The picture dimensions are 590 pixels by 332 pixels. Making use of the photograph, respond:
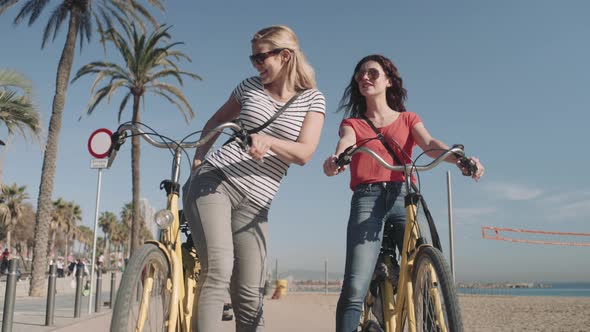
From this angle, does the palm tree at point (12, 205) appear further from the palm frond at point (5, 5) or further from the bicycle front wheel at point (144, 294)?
the bicycle front wheel at point (144, 294)

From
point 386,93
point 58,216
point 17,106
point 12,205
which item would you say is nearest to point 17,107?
point 17,106

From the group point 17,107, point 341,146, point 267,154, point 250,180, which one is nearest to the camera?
point 250,180

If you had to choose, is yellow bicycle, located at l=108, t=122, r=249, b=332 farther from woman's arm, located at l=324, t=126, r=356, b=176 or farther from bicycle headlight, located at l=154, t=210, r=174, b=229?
woman's arm, located at l=324, t=126, r=356, b=176

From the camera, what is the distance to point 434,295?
278 cm

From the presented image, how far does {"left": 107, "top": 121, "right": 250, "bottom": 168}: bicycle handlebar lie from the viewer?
9.05 feet

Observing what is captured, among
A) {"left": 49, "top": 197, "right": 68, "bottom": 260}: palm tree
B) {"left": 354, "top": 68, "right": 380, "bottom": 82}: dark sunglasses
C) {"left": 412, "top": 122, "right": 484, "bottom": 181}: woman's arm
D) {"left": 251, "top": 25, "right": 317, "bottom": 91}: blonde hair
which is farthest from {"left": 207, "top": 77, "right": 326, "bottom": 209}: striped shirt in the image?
{"left": 49, "top": 197, "right": 68, "bottom": 260}: palm tree

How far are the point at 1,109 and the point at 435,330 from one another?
674 inches

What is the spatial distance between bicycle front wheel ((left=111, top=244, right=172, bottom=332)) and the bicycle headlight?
0.43 feet

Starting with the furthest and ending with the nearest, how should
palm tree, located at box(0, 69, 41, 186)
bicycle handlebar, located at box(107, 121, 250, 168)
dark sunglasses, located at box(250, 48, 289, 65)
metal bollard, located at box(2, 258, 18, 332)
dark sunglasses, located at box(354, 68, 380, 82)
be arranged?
1. palm tree, located at box(0, 69, 41, 186)
2. metal bollard, located at box(2, 258, 18, 332)
3. dark sunglasses, located at box(354, 68, 380, 82)
4. dark sunglasses, located at box(250, 48, 289, 65)
5. bicycle handlebar, located at box(107, 121, 250, 168)

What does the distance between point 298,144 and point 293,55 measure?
65 centimetres

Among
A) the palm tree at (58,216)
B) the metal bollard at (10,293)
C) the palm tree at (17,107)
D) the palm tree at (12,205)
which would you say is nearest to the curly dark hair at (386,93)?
the metal bollard at (10,293)

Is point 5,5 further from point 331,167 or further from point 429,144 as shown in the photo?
point 331,167

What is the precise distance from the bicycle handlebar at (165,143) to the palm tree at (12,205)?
191 feet

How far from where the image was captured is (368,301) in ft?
12.1
